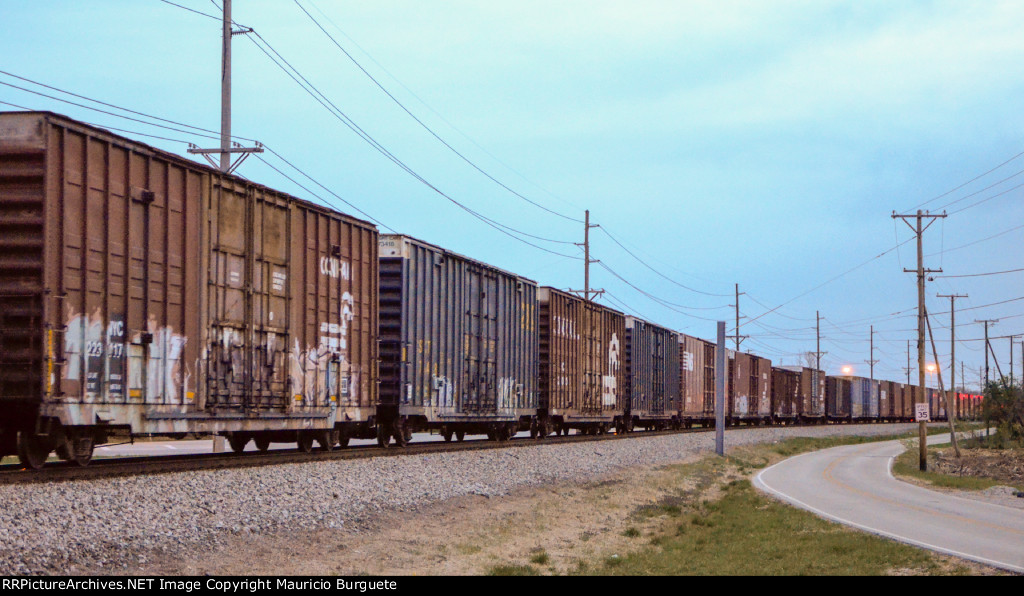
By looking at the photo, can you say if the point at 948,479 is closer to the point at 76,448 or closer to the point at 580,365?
the point at 580,365

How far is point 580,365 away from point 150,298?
23949mm

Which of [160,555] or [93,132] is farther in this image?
[93,132]

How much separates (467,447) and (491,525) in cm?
1010

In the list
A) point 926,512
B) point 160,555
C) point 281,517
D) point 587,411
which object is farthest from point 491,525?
point 587,411

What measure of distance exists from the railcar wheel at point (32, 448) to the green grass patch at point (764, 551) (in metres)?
8.23

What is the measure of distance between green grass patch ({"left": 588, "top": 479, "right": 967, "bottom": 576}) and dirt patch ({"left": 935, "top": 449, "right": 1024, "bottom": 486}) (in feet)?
58.7

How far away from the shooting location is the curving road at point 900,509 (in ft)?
53.2

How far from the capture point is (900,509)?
23422mm

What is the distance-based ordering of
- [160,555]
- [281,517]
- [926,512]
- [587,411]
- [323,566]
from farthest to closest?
[587,411] < [926,512] < [281,517] < [323,566] < [160,555]

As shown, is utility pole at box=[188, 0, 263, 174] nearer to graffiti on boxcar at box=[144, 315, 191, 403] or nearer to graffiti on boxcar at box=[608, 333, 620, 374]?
graffiti on boxcar at box=[144, 315, 191, 403]

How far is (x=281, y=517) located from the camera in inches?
534

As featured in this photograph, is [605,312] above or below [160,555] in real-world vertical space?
above

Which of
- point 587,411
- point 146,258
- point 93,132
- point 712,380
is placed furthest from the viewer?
point 712,380

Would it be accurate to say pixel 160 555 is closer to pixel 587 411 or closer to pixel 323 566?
pixel 323 566
